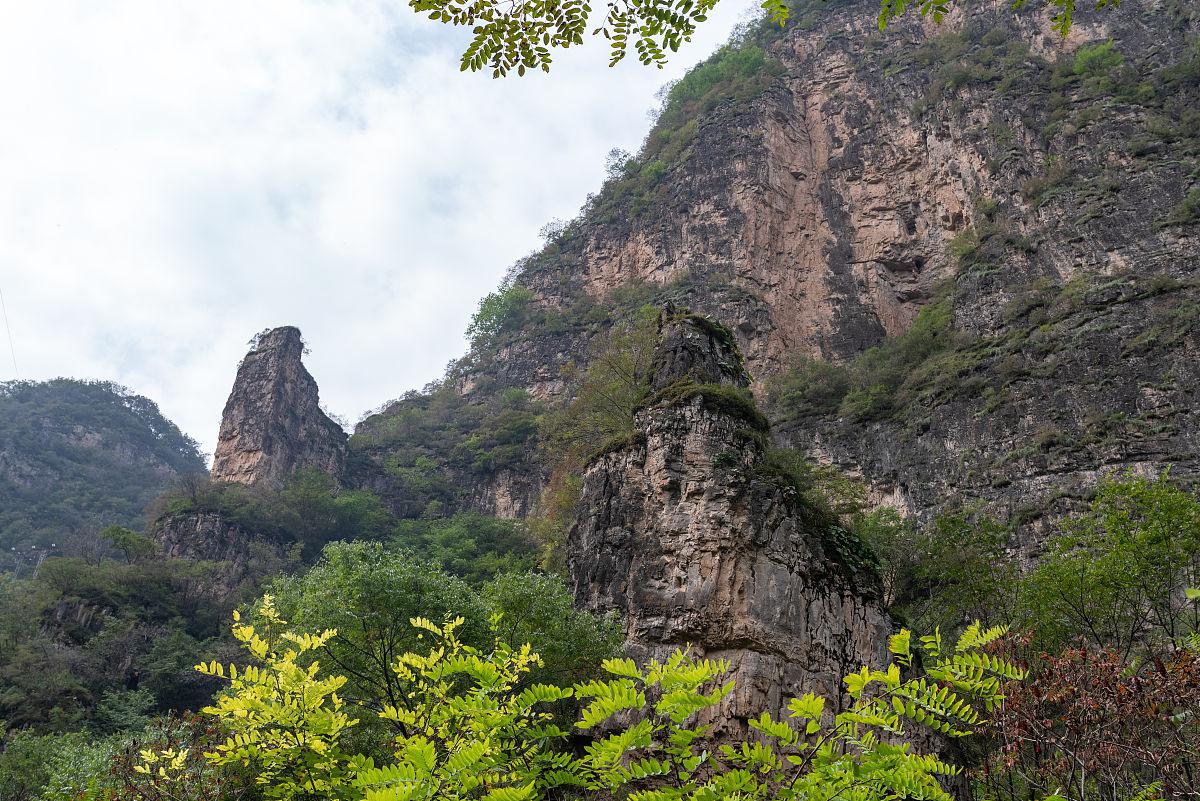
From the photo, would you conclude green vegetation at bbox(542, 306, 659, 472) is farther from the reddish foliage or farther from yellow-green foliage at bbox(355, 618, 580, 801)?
yellow-green foliage at bbox(355, 618, 580, 801)

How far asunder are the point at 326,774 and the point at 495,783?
2476mm

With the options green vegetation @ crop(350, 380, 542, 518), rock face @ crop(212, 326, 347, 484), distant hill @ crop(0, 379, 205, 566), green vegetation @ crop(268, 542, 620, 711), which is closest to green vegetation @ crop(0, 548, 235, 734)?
rock face @ crop(212, 326, 347, 484)

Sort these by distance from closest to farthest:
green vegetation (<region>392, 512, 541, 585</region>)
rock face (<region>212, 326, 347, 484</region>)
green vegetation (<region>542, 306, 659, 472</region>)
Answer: green vegetation (<region>542, 306, 659, 472</region>), green vegetation (<region>392, 512, 541, 585</region>), rock face (<region>212, 326, 347, 484</region>)

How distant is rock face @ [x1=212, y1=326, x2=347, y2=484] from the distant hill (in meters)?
13.1

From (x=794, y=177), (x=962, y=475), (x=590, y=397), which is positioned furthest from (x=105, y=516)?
(x=962, y=475)

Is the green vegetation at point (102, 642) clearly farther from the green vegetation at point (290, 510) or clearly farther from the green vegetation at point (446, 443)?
the green vegetation at point (446, 443)

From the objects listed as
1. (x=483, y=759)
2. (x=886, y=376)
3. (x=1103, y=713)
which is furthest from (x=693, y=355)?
(x=886, y=376)

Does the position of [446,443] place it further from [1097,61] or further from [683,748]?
[683,748]

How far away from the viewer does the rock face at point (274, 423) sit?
4997 centimetres

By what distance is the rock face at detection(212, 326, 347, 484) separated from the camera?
4997 centimetres

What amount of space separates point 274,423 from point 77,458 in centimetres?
3068

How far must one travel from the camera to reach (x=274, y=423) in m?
50.8

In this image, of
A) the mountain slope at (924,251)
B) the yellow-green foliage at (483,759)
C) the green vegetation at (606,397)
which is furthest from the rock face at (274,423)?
the yellow-green foliage at (483,759)

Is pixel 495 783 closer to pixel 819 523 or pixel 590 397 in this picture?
pixel 819 523
